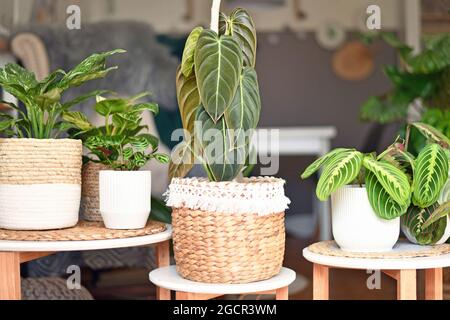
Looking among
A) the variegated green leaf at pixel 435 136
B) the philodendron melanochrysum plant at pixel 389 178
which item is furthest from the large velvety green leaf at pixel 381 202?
the variegated green leaf at pixel 435 136

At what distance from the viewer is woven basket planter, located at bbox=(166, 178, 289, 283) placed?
132 centimetres

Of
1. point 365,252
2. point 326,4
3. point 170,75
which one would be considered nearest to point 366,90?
point 326,4

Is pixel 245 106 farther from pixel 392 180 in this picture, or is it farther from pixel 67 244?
pixel 67 244

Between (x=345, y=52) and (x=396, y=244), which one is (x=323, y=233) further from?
(x=396, y=244)

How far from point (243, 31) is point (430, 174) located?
0.50 metres

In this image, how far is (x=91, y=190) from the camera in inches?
65.1

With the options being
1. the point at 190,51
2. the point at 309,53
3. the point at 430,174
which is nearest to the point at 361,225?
the point at 430,174

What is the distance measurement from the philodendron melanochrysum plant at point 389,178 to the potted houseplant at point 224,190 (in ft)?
0.41

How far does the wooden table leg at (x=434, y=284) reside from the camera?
1.42 metres

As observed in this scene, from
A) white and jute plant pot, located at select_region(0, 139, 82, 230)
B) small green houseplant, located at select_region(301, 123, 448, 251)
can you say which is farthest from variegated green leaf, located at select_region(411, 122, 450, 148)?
white and jute plant pot, located at select_region(0, 139, 82, 230)

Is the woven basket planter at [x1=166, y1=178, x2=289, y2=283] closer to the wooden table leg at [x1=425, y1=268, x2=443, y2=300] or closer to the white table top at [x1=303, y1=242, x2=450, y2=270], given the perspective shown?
the white table top at [x1=303, y1=242, x2=450, y2=270]

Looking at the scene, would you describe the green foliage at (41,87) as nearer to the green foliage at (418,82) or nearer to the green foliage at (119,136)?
the green foliage at (119,136)

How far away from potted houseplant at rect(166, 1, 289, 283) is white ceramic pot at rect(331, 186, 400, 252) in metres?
0.13

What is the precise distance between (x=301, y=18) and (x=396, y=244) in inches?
144
